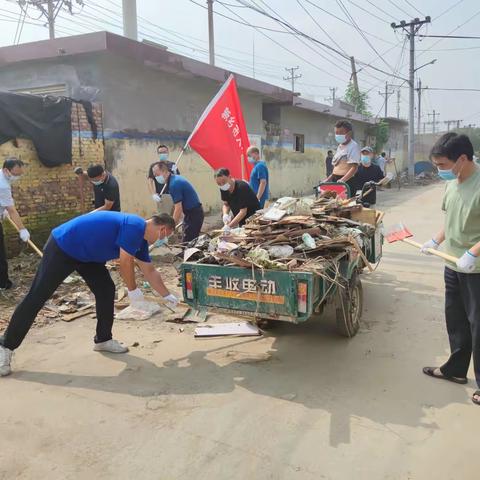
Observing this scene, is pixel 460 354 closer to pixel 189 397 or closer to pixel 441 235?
pixel 441 235

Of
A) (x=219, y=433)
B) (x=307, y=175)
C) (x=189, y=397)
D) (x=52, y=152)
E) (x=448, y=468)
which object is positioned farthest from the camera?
(x=307, y=175)

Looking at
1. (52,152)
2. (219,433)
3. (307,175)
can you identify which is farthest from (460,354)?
(307,175)

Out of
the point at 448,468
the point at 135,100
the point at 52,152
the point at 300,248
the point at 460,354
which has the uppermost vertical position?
the point at 135,100

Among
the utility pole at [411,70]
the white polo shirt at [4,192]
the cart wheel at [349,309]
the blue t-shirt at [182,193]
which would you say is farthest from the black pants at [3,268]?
the utility pole at [411,70]

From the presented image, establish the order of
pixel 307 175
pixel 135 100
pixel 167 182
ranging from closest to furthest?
pixel 167 182, pixel 135 100, pixel 307 175

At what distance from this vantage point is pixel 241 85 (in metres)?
13.7

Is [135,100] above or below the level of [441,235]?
above

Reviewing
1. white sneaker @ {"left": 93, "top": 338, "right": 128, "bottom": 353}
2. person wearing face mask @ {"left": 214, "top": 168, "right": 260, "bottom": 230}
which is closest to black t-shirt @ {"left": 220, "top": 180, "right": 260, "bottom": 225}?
person wearing face mask @ {"left": 214, "top": 168, "right": 260, "bottom": 230}

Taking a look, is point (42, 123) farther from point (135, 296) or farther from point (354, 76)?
point (354, 76)

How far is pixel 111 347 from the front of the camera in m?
4.36

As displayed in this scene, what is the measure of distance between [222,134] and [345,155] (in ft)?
6.70

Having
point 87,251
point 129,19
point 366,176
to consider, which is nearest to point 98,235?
point 87,251

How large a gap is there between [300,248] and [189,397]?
150 centimetres

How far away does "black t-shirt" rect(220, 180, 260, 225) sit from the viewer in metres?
6.02
